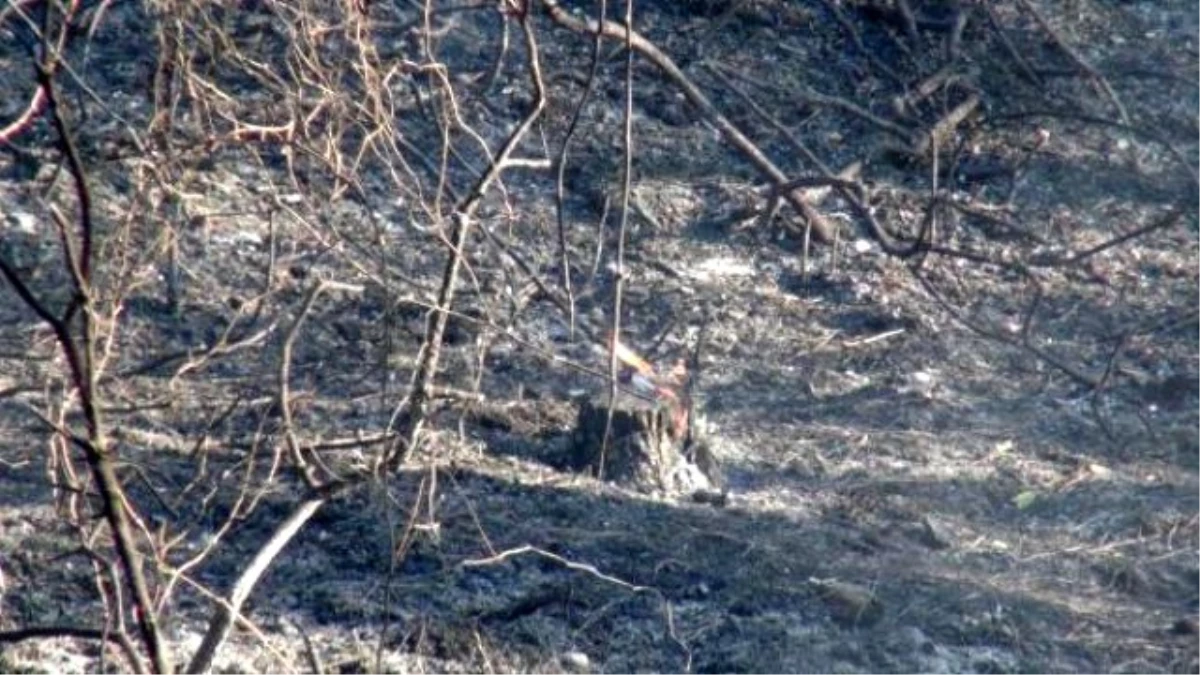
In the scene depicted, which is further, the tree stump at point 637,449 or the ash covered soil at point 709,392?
the tree stump at point 637,449

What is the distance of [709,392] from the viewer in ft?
16.8

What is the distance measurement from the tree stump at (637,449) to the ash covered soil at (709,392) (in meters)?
0.06

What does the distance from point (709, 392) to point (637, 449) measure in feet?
2.29

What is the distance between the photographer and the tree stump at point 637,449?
4.45 meters

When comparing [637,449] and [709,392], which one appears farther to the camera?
[709,392]

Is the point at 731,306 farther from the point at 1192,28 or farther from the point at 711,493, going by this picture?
the point at 1192,28

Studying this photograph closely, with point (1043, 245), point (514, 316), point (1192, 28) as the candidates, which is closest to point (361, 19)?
point (514, 316)

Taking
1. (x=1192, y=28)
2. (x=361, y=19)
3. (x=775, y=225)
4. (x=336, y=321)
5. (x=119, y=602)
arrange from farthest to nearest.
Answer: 1. (x=1192, y=28)
2. (x=775, y=225)
3. (x=336, y=321)
4. (x=361, y=19)
5. (x=119, y=602)

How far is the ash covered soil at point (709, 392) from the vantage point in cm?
392

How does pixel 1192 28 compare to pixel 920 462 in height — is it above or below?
above

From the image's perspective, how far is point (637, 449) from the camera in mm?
4465

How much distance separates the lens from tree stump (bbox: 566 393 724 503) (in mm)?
4453

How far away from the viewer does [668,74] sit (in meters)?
5.78

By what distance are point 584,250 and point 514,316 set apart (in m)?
1.05
